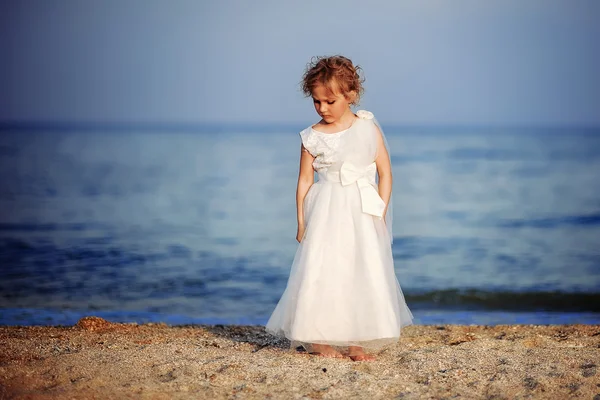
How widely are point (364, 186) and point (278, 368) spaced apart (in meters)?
0.99

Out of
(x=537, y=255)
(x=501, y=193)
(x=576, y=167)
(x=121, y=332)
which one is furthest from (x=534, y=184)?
(x=121, y=332)

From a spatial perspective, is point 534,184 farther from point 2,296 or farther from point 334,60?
point 334,60

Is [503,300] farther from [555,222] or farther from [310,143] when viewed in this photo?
[555,222]

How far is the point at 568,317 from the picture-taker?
670 cm

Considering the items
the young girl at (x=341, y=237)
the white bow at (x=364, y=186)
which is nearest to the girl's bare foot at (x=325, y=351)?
the young girl at (x=341, y=237)

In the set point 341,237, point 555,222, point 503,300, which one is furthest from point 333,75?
point 555,222

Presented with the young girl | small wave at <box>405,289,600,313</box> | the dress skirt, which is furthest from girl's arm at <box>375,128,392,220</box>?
small wave at <box>405,289,600,313</box>

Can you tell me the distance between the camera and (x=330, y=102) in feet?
12.8

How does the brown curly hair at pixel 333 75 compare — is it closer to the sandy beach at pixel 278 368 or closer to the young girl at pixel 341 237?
the young girl at pixel 341 237

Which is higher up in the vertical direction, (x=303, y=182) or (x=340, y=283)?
(x=303, y=182)

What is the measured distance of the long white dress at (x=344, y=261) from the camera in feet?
12.6

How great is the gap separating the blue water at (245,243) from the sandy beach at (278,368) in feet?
6.61

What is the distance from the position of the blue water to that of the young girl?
8.80 ft

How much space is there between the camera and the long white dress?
385cm
